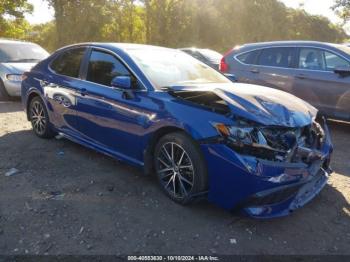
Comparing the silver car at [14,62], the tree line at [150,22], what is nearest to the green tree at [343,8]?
the tree line at [150,22]

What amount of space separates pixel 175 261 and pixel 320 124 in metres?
2.36

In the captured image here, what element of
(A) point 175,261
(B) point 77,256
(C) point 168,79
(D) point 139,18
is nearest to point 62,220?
(B) point 77,256

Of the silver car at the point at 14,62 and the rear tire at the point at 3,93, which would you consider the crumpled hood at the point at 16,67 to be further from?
the rear tire at the point at 3,93

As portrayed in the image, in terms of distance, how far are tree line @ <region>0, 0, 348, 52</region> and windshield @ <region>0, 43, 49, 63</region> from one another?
43.9 ft

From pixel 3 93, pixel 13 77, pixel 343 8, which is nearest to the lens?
pixel 13 77

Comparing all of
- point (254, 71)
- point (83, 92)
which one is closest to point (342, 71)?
point (254, 71)

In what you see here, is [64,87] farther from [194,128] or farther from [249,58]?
[249,58]

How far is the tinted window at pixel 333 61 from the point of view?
6676 mm

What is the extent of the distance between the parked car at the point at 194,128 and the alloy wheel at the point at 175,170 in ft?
0.03

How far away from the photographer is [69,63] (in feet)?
17.7

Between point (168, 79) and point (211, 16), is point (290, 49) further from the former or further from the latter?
point (211, 16)

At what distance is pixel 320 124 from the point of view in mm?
4273

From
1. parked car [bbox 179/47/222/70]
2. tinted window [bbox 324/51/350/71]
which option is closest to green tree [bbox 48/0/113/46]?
parked car [bbox 179/47/222/70]

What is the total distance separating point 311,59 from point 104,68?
419 centimetres
